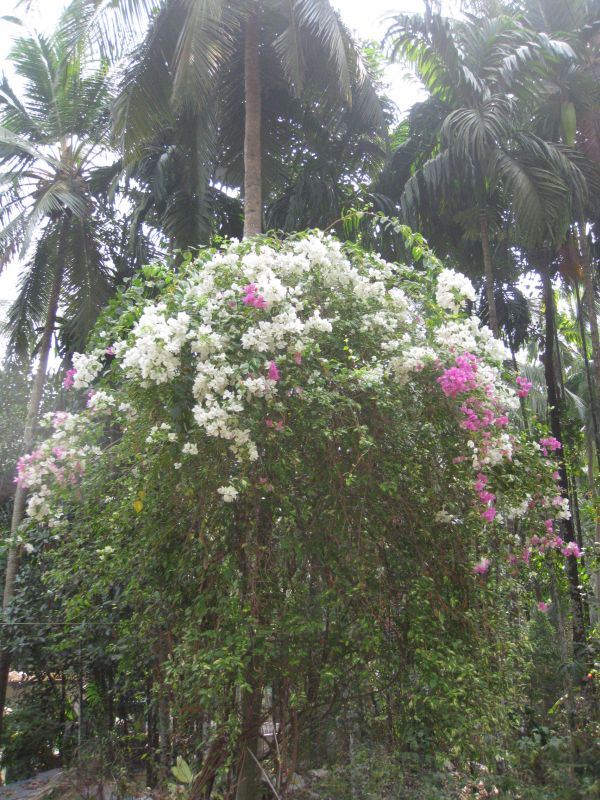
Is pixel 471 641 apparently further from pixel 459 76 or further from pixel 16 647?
pixel 459 76

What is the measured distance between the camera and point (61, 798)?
5.13 m

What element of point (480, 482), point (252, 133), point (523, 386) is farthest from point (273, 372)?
point (252, 133)

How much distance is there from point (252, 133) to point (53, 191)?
2808 millimetres

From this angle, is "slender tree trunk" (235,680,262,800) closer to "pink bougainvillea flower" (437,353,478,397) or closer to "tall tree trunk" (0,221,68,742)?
"pink bougainvillea flower" (437,353,478,397)

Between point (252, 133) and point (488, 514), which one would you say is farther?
point (252, 133)

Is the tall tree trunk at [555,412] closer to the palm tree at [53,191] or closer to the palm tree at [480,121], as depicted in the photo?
Answer: the palm tree at [480,121]

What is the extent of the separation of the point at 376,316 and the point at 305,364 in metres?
0.56

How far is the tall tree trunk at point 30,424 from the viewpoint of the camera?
23.2ft

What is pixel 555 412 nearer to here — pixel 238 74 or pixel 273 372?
pixel 238 74

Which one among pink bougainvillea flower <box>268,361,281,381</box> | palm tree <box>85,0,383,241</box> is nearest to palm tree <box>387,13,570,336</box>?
palm tree <box>85,0,383,241</box>

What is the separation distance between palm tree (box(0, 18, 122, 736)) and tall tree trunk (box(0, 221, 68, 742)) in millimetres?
15

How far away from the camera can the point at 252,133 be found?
21.3 feet

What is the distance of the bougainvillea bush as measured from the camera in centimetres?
348

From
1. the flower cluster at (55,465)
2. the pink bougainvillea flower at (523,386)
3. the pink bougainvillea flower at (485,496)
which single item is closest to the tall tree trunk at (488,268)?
the pink bougainvillea flower at (523,386)
